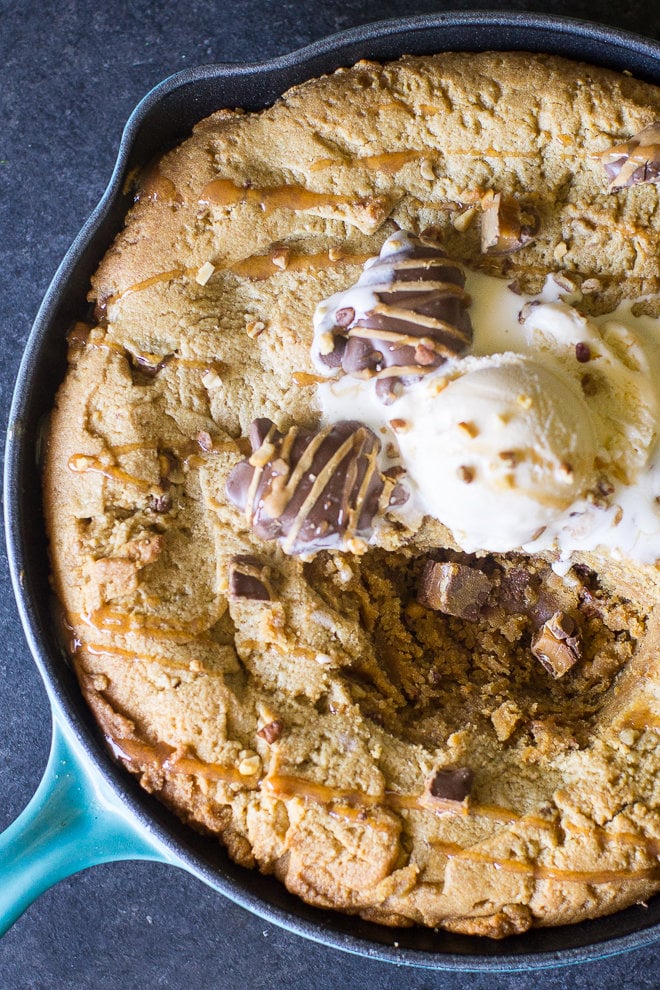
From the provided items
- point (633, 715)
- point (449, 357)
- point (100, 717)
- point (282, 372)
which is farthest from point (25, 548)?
point (633, 715)

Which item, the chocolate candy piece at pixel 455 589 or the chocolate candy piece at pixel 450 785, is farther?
the chocolate candy piece at pixel 455 589

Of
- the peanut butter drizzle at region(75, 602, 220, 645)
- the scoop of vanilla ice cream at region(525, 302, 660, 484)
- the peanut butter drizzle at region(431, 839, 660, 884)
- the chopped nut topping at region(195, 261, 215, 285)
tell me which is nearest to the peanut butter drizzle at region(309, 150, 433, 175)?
the chopped nut topping at region(195, 261, 215, 285)

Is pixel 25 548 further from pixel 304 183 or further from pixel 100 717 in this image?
pixel 304 183

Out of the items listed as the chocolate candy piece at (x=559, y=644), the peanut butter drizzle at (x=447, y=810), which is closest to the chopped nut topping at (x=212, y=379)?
the peanut butter drizzle at (x=447, y=810)

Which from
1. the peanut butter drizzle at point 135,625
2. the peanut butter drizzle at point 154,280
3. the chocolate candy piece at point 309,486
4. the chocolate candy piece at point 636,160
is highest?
the chocolate candy piece at point 636,160

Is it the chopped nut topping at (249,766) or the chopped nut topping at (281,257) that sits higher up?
the chopped nut topping at (281,257)

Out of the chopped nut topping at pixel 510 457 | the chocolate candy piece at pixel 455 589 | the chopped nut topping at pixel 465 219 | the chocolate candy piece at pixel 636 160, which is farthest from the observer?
the chocolate candy piece at pixel 455 589

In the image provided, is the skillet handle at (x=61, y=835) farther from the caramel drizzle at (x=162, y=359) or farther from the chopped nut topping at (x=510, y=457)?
the chopped nut topping at (x=510, y=457)

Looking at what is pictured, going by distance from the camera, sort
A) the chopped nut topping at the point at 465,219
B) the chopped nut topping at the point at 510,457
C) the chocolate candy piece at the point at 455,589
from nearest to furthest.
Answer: the chopped nut topping at the point at 510,457 → the chopped nut topping at the point at 465,219 → the chocolate candy piece at the point at 455,589
